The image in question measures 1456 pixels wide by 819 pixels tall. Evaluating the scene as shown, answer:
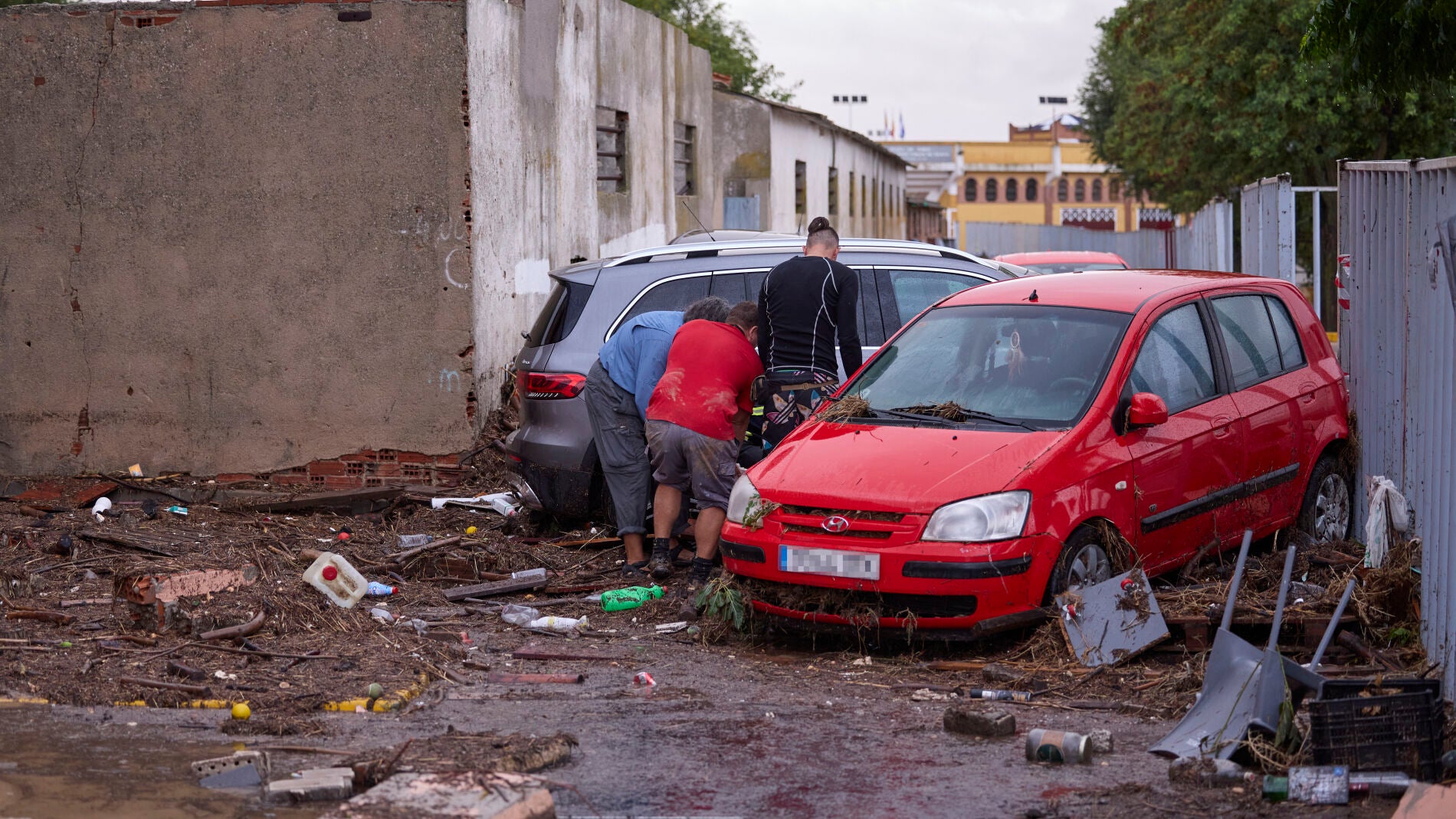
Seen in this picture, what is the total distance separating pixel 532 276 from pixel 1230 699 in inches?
338

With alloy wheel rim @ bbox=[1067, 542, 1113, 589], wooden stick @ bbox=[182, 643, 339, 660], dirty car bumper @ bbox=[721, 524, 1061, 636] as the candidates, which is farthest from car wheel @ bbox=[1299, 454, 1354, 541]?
wooden stick @ bbox=[182, 643, 339, 660]

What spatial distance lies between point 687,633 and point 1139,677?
2.22m

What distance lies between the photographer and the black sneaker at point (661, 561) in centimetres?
809

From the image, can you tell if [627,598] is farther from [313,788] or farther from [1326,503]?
[1326,503]

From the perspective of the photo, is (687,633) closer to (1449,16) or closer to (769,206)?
(1449,16)

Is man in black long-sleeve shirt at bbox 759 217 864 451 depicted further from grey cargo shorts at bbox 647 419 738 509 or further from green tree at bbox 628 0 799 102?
green tree at bbox 628 0 799 102

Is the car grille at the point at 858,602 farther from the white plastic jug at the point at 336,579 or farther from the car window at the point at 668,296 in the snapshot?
the car window at the point at 668,296

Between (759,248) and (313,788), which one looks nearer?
(313,788)

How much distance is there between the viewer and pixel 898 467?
21.2 ft

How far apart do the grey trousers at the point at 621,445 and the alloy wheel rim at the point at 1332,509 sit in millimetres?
3762

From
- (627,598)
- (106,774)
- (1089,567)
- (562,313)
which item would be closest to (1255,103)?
(562,313)

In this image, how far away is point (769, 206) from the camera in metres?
27.6

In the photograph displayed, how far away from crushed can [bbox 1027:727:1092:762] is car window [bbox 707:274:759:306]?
15.7 feet

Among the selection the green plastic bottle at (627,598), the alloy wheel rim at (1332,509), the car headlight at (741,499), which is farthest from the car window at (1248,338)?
the green plastic bottle at (627,598)
